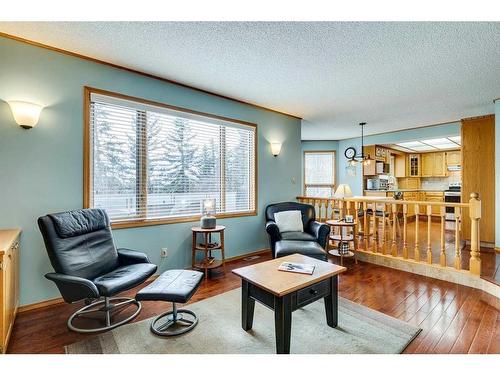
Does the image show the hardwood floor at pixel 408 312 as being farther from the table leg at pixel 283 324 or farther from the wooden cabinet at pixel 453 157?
the wooden cabinet at pixel 453 157

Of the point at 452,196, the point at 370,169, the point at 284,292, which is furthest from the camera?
the point at 370,169

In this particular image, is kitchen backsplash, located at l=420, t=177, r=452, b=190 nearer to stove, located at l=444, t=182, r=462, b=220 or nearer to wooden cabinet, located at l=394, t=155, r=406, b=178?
stove, located at l=444, t=182, r=462, b=220

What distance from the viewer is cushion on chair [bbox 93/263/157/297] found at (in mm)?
1945

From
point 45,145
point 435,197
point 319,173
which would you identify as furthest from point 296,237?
point 435,197

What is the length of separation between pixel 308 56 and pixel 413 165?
24.6ft

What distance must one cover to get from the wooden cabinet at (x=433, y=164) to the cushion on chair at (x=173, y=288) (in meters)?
8.52

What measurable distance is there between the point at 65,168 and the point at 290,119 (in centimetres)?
371

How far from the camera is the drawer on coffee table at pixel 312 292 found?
1804 mm

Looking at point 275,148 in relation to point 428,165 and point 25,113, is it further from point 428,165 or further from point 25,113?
point 428,165

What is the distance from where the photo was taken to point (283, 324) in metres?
1.66

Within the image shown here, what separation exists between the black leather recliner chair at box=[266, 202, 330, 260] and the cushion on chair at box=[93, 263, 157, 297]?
1.54 m

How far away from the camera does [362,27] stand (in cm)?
210
